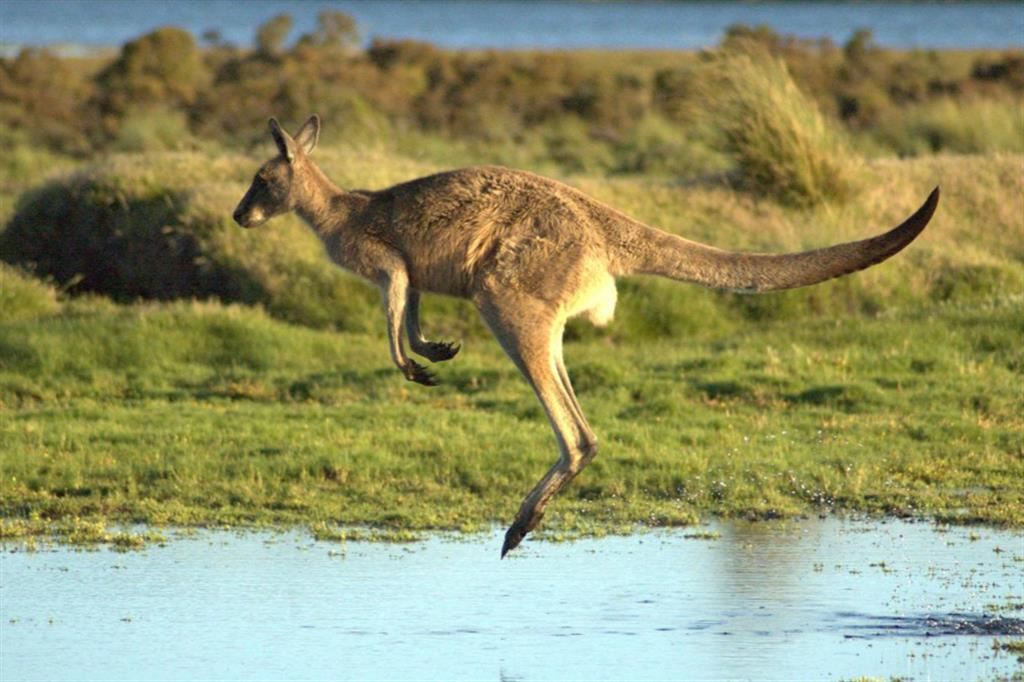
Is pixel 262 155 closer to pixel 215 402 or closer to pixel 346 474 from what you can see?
pixel 215 402

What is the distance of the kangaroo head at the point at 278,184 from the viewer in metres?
8.41

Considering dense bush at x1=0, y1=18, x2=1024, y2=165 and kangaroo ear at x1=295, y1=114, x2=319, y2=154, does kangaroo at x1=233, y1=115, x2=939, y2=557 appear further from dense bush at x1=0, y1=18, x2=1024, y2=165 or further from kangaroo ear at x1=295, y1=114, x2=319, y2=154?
dense bush at x1=0, y1=18, x2=1024, y2=165

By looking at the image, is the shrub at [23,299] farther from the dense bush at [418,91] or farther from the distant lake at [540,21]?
the distant lake at [540,21]

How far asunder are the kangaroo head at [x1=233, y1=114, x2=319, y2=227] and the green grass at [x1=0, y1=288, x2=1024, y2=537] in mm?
1790

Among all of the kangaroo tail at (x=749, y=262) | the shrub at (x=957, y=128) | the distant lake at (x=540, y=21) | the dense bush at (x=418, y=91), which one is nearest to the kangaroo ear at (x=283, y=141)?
the kangaroo tail at (x=749, y=262)

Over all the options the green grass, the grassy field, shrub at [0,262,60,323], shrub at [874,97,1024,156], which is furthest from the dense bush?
the green grass

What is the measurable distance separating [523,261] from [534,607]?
1.42m

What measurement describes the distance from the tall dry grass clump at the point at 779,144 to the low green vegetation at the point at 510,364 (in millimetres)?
26

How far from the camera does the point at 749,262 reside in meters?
7.75

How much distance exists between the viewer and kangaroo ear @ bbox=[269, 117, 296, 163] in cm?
823

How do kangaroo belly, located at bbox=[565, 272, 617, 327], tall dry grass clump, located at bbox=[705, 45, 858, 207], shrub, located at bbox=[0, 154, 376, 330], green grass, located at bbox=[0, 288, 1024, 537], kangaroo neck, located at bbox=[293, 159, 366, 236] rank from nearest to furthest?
kangaroo belly, located at bbox=[565, 272, 617, 327] < kangaroo neck, located at bbox=[293, 159, 366, 236] < green grass, located at bbox=[0, 288, 1024, 537] < shrub, located at bbox=[0, 154, 376, 330] < tall dry grass clump, located at bbox=[705, 45, 858, 207]

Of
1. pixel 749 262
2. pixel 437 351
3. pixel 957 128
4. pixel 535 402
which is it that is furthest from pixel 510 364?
pixel 957 128

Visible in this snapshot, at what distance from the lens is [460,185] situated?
8.09 m

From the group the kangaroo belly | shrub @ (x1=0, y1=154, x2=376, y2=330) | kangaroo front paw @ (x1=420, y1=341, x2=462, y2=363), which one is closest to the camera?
the kangaroo belly
